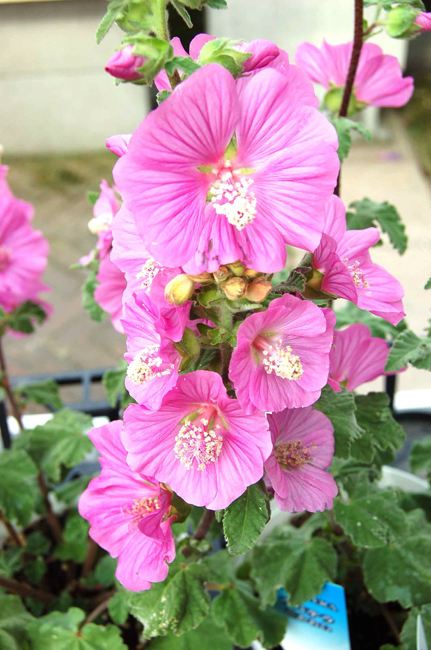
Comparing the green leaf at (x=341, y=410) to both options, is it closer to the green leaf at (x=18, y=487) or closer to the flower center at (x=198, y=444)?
the flower center at (x=198, y=444)

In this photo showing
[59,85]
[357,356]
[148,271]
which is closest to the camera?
[148,271]

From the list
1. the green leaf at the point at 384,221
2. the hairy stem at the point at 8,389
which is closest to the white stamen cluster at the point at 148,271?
the green leaf at the point at 384,221

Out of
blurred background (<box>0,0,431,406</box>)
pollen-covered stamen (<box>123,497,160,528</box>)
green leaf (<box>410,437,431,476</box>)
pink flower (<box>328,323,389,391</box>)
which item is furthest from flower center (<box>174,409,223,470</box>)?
blurred background (<box>0,0,431,406</box>)

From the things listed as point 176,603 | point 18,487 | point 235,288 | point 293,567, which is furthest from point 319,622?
point 235,288

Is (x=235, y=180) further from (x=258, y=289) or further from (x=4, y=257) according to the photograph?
(x=4, y=257)

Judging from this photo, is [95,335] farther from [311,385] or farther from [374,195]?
[311,385]

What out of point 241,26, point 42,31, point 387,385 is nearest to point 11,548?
point 387,385

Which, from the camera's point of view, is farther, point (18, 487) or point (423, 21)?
point (18, 487)
